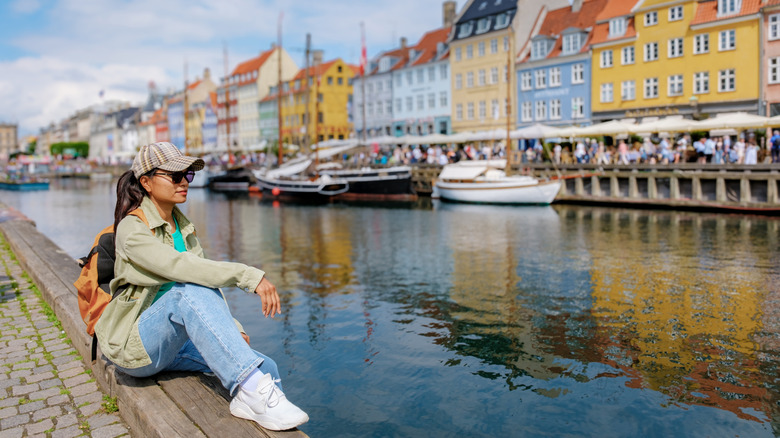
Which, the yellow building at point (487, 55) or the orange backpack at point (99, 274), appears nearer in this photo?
the orange backpack at point (99, 274)

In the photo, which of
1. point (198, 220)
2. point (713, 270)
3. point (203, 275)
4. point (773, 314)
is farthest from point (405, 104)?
point (203, 275)

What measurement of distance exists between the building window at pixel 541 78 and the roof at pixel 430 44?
13.1 metres

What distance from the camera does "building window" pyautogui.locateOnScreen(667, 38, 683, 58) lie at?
4338cm

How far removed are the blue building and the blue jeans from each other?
4876cm

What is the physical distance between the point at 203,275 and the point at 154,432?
91cm

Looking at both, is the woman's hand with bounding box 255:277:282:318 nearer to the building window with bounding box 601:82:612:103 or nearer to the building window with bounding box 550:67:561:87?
the building window with bounding box 601:82:612:103

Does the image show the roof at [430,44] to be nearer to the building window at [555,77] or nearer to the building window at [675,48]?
the building window at [555,77]

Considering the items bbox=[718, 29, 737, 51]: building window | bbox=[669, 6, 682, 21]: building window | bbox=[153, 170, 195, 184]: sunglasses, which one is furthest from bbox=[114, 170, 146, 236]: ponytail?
bbox=[669, 6, 682, 21]: building window

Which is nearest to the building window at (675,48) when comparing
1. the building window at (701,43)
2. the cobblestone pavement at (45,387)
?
the building window at (701,43)

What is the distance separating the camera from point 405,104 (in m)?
69.0

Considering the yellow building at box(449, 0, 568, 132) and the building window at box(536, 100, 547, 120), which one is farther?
the yellow building at box(449, 0, 568, 132)

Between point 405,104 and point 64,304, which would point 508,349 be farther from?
point 405,104

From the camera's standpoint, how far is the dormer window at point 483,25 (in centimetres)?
5916

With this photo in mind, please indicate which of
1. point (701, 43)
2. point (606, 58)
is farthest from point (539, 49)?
point (701, 43)
